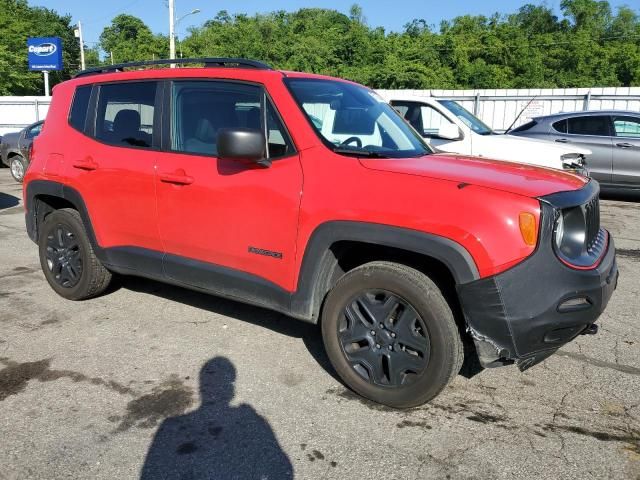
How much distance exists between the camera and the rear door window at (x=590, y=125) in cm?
1038

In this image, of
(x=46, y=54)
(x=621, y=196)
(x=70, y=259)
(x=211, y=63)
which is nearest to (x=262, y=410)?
(x=211, y=63)

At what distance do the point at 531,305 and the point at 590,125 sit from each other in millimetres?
8928

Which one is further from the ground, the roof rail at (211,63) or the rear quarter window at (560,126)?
the roof rail at (211,63)

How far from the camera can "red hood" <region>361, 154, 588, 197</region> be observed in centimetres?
295

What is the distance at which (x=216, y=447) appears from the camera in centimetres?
288

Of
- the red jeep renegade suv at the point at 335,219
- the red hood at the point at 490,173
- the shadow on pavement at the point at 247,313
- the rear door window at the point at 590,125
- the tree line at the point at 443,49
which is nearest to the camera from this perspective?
the red jeep renegade suv at the point at 335,219

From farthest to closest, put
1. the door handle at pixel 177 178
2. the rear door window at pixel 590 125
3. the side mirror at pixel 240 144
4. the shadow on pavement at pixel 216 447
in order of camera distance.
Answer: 1. the rear door window at pixel 590 125
2. the door handle at pixel 177 178
3. the side mirror at pixel 240 144
4. the shadow on pavement at pixel 216 447

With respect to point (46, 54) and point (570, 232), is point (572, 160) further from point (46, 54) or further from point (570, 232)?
point (46, 54)

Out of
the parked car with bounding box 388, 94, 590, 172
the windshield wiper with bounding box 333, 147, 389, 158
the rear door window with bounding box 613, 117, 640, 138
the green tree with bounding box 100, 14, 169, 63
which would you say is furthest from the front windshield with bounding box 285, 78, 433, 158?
the green tree with bounding box 100, 14, 169, 63

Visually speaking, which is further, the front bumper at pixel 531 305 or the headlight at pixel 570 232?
the headlight at pixel 570 232

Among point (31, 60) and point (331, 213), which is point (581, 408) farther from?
point (31, 60)

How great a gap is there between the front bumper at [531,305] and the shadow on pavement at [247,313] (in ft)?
3.67

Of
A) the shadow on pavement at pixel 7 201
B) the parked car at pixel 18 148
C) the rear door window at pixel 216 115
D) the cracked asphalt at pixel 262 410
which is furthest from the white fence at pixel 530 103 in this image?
the cracked asphalt at pixel 262 410

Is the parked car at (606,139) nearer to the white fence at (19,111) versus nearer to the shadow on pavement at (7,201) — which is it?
the shadow on pavement at (7,201)
